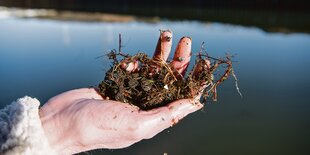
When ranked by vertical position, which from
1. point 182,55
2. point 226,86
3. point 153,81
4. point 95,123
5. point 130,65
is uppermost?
point 182,55

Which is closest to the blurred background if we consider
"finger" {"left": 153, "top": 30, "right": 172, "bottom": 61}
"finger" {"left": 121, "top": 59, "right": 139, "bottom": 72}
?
"finger" {"left": 121, "top": 59, "right": 139, "bottom": 72}

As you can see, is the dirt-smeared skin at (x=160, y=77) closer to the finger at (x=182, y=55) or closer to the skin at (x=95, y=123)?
the finger at (x=182, y=55)

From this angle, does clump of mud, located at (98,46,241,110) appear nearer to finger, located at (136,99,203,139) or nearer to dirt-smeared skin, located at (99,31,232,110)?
dirt-smeared skin, located at (99,31,232,110)

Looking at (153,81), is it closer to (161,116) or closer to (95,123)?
(161,116)

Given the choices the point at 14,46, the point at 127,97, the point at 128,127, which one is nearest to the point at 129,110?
the point at 128,127

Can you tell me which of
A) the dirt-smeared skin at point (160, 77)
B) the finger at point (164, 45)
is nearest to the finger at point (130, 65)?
the dirt-smeared skin at point (160, 77)

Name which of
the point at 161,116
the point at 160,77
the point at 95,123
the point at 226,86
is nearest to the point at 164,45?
the point at 160,77

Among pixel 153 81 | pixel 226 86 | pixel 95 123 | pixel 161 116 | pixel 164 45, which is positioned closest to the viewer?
pixel 95 123

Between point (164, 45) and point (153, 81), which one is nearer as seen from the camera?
point (153, 81)
